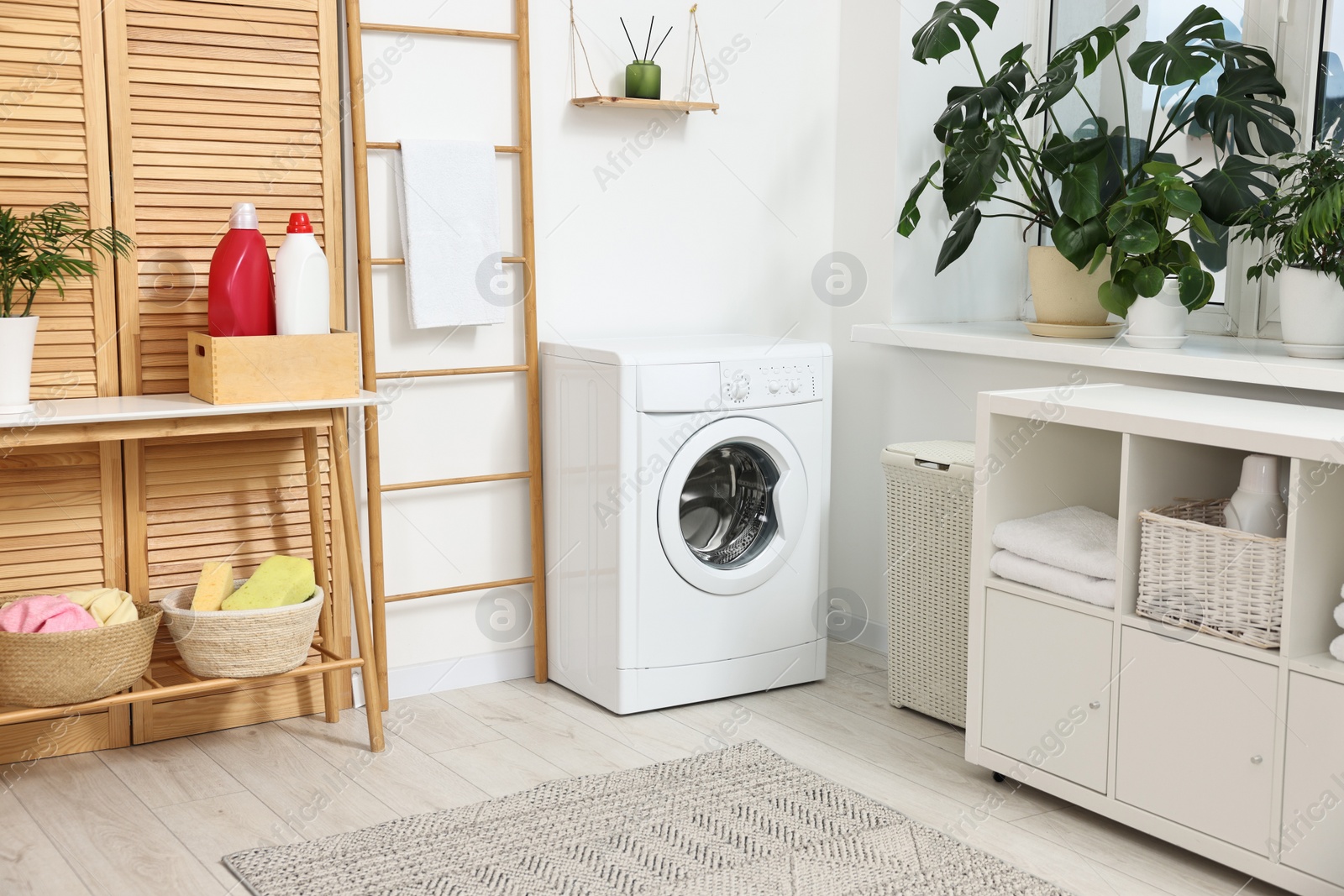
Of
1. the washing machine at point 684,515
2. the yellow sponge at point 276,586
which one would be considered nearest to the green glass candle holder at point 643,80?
the washing machine at point 684,515

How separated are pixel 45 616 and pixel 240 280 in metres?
0.75

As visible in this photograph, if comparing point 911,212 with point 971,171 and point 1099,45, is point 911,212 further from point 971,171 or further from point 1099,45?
point 1099,45

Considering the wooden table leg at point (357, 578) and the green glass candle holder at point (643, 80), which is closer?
the wooden table leg at point (357, 578)

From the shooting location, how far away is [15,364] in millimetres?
2256

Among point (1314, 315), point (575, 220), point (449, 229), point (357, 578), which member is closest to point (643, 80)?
point (575, 220)

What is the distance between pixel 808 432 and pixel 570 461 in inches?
23.1

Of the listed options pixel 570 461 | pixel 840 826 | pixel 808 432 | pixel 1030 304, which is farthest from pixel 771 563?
pixel 1030 304

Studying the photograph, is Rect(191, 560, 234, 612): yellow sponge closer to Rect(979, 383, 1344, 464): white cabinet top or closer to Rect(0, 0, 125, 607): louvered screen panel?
Rect(0, 0, 125, 607): louvered screen panel

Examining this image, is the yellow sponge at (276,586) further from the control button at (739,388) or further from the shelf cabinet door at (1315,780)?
the shelf cabinet door at (1315,780)

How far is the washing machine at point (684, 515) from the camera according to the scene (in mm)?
2809

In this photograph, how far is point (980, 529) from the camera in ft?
8.04

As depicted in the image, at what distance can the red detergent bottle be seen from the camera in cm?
246

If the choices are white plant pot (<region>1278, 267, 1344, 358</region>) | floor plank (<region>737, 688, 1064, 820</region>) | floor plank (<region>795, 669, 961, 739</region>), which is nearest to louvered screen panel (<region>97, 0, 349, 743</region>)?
floor plank (<region>737, 688, 1064, 820</region>)

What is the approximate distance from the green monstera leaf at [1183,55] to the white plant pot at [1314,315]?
49cm
